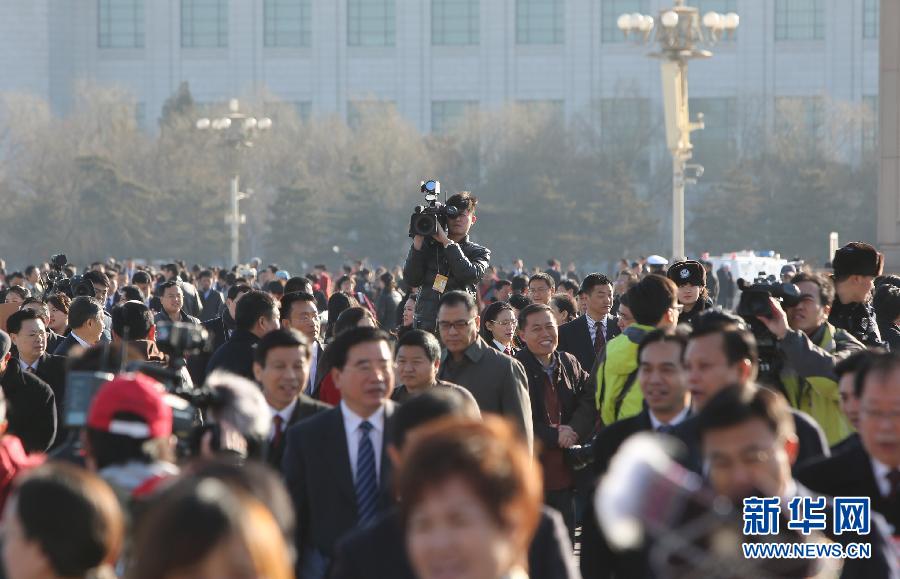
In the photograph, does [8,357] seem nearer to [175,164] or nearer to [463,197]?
[463,197]

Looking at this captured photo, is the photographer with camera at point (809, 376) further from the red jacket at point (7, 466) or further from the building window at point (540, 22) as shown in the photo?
the building window at point (540, 22)

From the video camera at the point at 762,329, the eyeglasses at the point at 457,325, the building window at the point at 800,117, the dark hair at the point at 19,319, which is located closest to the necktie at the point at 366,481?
the video camera at the point at 762,329

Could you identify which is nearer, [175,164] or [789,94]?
[175,164]

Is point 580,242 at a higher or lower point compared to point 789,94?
lower

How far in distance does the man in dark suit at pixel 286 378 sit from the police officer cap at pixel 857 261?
12.4ft

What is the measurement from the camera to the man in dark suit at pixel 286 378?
7.38 meters

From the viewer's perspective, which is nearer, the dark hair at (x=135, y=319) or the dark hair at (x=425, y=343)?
the dark hair at (x=425, y=343)

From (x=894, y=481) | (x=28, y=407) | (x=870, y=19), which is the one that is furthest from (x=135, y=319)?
(x=870, y=19)

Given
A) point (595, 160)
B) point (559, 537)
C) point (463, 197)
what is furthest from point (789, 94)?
point (559, 537)

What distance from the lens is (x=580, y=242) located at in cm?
6569

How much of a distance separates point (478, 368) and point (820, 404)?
212 centimetres

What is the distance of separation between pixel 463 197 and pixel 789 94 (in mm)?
74544

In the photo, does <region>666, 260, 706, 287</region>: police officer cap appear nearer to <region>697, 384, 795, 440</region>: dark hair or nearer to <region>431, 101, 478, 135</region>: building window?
<region>697, 384, 795, 440</region>: dark hair

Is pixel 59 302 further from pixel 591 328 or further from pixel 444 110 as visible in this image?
pixel 444 110
